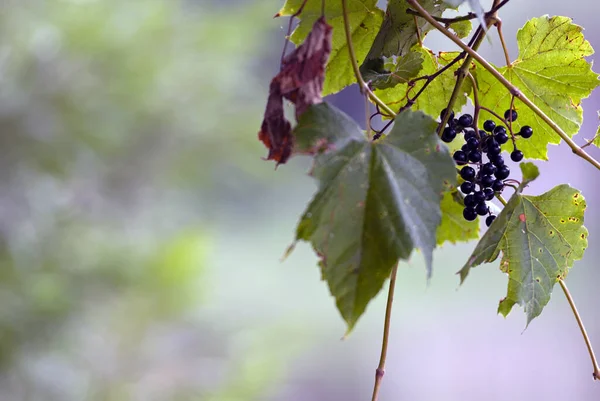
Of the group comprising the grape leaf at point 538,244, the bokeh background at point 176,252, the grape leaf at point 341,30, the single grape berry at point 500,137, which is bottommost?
the grape leaf at point 538,244

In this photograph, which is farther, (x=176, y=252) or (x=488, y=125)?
(x=176, y=252)

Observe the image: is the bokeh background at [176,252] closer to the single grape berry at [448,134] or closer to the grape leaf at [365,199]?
the single grape berry at [448,134]

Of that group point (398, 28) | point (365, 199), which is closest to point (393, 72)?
point (398, 28)

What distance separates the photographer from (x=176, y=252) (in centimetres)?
214

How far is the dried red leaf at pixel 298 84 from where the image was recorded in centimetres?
32

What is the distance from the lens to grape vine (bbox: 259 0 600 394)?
0.30 m

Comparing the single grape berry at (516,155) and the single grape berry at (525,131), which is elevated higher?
the single grape berry at (525,131)

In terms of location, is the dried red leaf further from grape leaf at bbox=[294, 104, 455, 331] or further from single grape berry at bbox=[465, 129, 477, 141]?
single grape berry at bbox=[465, 129, 477, 141]

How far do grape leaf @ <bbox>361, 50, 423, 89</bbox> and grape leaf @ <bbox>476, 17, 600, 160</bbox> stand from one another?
74mm

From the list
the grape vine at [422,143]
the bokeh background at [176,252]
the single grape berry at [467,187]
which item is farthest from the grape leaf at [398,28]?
the bokeh background at [176,252]

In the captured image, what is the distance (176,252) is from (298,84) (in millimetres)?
1875

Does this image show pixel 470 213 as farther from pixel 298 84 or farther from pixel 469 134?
pixel 298 84

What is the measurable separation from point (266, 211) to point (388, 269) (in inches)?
146

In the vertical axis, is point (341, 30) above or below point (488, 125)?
above
